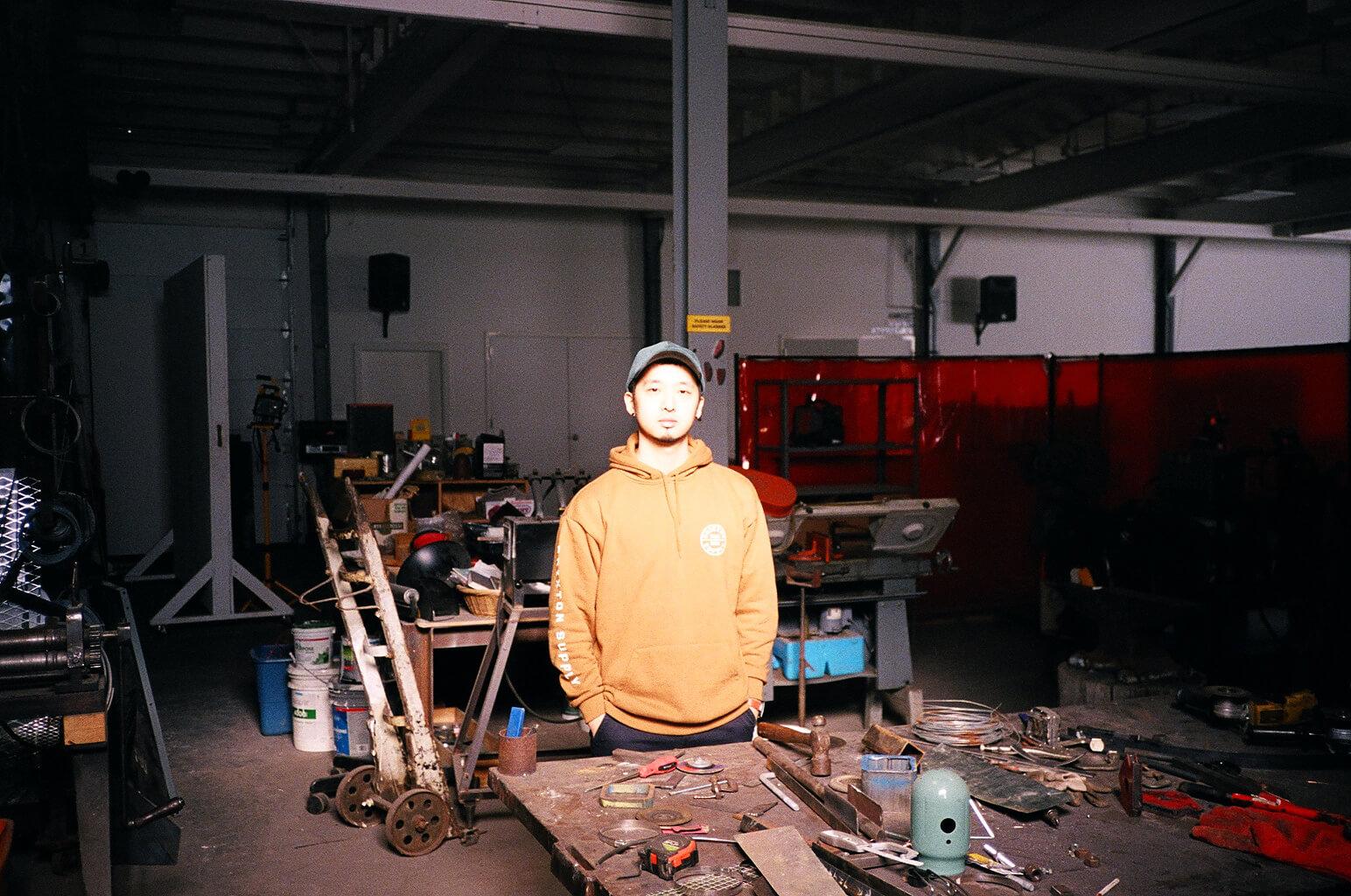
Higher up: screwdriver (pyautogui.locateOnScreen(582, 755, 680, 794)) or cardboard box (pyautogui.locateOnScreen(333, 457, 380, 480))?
cardboard box (pyautogui.locateOnScreen(333, 457, 380, 480))

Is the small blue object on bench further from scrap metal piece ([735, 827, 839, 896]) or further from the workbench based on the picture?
scrap metal piece ([735, 827, 839, 896])

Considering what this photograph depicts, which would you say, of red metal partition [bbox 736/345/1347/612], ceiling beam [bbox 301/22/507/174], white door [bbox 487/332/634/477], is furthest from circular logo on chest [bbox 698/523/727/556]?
white door [bbox 487/332/634/477]

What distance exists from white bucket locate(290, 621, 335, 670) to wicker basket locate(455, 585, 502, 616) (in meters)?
0.96

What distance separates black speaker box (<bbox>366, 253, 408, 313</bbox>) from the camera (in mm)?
9336

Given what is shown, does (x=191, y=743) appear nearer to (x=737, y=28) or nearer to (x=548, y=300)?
(x=737, y=28)

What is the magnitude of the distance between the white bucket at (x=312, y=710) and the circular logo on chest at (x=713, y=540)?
115 inches

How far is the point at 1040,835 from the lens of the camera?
6.37ft

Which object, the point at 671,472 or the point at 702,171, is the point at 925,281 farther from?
the point at 671,472

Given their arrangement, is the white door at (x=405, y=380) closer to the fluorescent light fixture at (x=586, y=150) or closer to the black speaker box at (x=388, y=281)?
the black speaker box at (x=388, y=281)

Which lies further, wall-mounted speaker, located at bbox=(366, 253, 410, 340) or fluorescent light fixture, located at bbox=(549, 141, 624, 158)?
wall-mounted speaker, located at bbox=(366, 253, 410, 340)

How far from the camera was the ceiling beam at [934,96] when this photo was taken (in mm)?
5539

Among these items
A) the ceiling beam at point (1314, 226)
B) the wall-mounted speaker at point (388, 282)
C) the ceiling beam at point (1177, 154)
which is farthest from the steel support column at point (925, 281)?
the wall-mounted speaker at point (388, 282)

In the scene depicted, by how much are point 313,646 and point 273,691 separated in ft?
1.33

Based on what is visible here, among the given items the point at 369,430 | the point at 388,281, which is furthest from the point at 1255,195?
the point at 369,430
